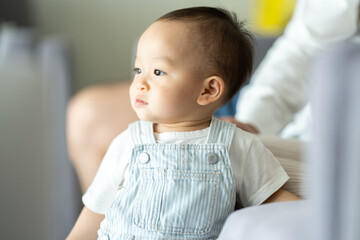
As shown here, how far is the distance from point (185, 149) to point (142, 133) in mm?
51

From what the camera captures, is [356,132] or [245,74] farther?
[245,74]

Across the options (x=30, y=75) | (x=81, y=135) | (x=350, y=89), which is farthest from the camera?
(x=81, y=135)

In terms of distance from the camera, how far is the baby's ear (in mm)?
487

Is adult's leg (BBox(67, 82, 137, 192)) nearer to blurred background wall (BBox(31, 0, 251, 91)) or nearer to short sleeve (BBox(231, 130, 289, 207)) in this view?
short sleeve (BBox(231, 130, 289, 207))

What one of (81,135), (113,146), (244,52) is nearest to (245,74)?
(244,52)

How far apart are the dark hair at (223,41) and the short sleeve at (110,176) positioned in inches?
4.2

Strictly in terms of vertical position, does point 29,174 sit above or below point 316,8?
below

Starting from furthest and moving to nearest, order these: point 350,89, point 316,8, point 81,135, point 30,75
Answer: point 316,8 < point 81,135 < point 30,75 < point 350,89

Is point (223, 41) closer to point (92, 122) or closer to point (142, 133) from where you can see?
point (142, 133)

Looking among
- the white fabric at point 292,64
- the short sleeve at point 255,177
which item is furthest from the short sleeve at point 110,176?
the white fabric at point 292,64

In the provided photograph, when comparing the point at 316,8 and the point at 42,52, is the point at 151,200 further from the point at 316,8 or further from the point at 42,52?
the point at 316,8

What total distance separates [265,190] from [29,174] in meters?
0.20

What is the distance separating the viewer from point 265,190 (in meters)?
0.48

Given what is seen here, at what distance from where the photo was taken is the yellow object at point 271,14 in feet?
7.05
